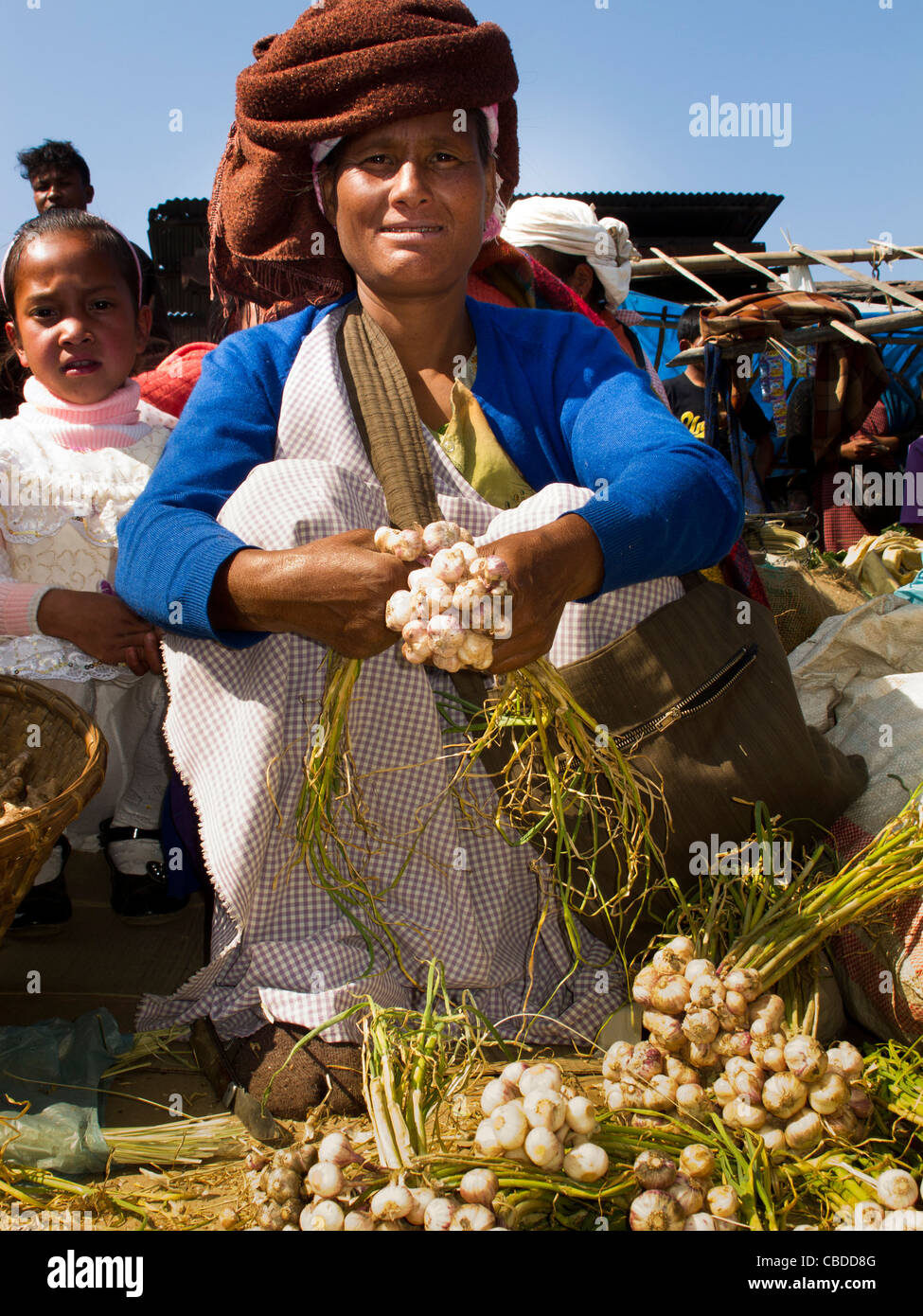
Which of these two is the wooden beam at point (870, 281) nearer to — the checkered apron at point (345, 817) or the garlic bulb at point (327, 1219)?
the checkered apron at point (345, 817)

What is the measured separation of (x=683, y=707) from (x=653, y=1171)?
32.0 inches

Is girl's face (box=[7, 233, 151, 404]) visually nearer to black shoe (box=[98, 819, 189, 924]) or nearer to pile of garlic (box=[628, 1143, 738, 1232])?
black shoe (box=[98, 819, 189, 924])

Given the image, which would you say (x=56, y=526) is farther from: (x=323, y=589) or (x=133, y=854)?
(x=323, y=589)

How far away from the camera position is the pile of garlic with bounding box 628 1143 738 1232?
132cm

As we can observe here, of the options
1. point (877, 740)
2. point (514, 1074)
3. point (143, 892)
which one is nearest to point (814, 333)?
point (877, 740)

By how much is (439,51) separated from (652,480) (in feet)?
3.08

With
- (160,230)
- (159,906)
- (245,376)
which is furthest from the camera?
(160,230)

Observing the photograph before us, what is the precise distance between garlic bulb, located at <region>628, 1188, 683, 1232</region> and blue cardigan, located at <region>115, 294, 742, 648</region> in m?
0.95

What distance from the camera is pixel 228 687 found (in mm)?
1892

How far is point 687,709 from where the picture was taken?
191 cm

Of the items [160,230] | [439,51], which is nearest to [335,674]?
[439,51]

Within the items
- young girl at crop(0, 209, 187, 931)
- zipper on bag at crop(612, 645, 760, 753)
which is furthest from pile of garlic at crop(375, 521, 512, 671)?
young girl at crop(0, 209, 187, 931)

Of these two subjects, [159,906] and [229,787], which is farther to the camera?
[159,906]
